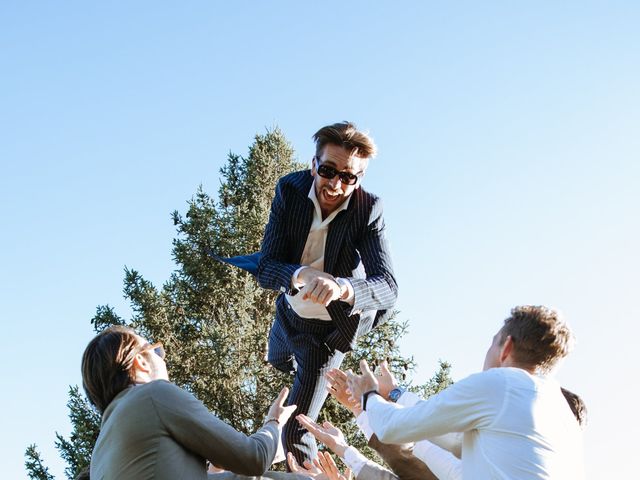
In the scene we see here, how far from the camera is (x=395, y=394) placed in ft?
11.5

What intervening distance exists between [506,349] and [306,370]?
1693 mm

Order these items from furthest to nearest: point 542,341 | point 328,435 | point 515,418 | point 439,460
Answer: point 328,435 < point 439,460 < point 542,341 < point 515,418

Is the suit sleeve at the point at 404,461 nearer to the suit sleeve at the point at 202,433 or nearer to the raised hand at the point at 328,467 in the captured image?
the raised hand at the point at 328,467

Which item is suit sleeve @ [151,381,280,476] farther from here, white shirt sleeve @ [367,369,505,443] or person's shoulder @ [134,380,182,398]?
white shirt sleeve @ [367,369,505,443]

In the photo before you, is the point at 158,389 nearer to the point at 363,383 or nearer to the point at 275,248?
the point at 363,383

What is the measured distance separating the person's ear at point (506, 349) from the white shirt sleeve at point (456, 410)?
0.31m

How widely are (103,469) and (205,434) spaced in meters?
0.37

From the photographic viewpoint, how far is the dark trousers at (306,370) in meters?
4.36

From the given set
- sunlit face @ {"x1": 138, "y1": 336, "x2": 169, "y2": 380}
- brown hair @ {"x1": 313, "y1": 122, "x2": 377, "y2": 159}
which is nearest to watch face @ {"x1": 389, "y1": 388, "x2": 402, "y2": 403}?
sunlit face @ {"x1": 138, "y1": 336, "x2": 169, "y2": 380}

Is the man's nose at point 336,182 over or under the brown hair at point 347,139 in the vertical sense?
under

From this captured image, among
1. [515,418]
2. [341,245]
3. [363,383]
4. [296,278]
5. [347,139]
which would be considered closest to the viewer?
[515,418]

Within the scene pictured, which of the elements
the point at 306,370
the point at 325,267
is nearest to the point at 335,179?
the point at 325,267

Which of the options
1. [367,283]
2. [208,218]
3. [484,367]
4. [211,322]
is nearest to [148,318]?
[211,322]

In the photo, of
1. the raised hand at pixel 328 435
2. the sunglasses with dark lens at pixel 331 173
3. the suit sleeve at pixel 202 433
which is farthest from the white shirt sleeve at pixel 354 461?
the sunglasses with dark lens at pixel 331 173
